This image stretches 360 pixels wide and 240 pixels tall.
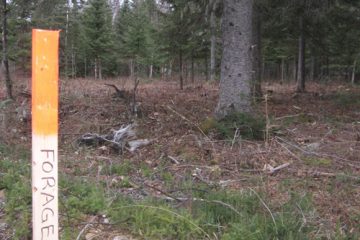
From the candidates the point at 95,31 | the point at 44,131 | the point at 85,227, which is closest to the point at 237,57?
the point at 85,227

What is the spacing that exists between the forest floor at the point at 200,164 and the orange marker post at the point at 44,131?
1525mm

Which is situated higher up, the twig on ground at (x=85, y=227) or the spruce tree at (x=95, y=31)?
the spruce tree at (x=95, y=31)

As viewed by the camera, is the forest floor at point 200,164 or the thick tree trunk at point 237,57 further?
the thick tree trunk at point 237,57

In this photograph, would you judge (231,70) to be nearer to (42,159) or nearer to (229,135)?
(229,135)

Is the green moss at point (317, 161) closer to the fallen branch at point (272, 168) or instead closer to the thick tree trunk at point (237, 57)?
the fallen branch at point (272, 168)

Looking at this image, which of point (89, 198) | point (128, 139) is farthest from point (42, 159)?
point (128, 139)

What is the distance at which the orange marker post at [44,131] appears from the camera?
243cm

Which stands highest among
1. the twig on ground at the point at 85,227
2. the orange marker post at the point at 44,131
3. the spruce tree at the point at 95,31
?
the spruce tree at the point at 95,31

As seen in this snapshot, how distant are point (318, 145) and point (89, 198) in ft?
14.3

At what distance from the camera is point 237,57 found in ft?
28.2

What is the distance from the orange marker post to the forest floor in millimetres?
1525

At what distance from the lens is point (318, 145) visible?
24.2 feet

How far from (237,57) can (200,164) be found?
9.80ft

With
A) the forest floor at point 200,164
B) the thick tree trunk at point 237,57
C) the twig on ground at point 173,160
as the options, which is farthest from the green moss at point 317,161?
the thick tree trunk at point 237,57
